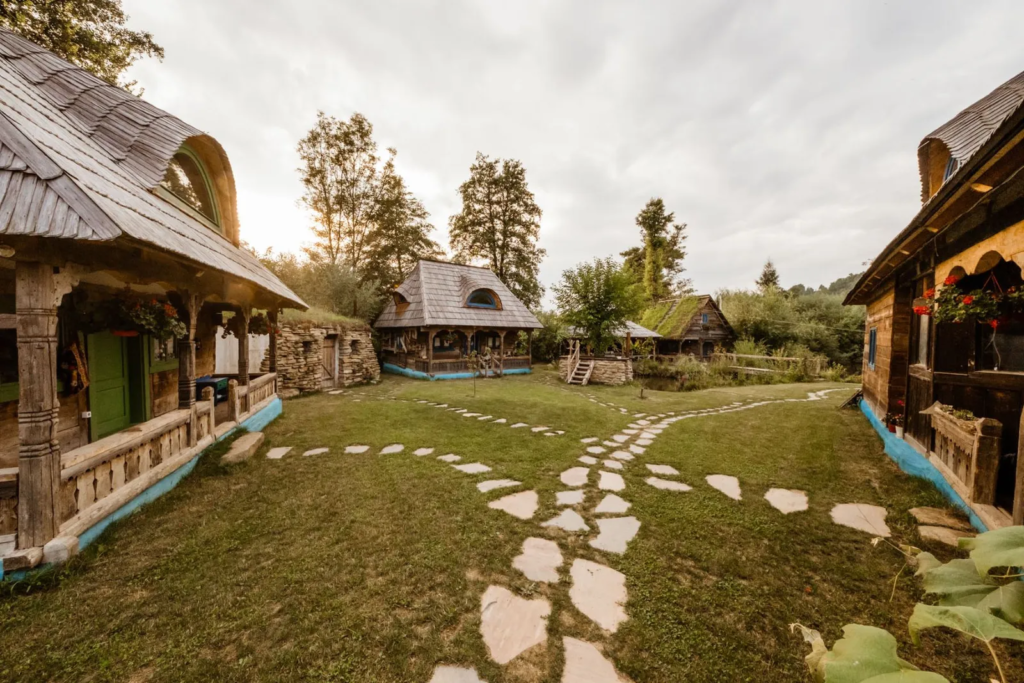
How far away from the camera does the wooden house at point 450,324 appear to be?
51.5 feet

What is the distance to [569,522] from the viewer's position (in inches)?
140

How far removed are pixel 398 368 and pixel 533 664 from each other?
16.1 meters

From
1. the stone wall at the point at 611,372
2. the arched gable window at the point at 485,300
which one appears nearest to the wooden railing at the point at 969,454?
the stone wall at the point at 611,372

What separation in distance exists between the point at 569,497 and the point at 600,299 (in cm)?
1281

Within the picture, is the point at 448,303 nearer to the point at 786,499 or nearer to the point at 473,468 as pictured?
the point at 473,468

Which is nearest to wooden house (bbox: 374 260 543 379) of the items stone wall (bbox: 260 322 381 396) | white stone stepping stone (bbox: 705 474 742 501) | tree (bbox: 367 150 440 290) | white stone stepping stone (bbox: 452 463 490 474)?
stone wall (bbox: 260 322 381 396)

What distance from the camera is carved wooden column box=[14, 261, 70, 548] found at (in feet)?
9.23

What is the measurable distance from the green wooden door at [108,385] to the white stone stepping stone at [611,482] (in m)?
6.85

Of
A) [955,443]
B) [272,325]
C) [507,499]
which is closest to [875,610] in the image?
[955,443]

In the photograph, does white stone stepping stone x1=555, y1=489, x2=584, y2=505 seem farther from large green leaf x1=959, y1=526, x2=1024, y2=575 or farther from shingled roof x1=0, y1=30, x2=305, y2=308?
shingled roof x1=0, y1=30, x2=305, y2=308

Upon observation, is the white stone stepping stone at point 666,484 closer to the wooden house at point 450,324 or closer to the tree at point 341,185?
the wooden house at point 450,324

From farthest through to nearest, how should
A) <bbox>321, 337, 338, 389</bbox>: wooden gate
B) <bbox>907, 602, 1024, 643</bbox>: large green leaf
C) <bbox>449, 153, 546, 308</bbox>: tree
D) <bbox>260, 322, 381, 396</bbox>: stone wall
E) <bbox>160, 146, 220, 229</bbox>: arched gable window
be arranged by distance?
<bbox>449, 153, 546, 308</bbox>: tree, <bbox>321, 337, 338, 389</bbox>: wooden gate, <bbox>260, 322, 381, 396</bbox>: stone wall, <bbox>160, 146, 220, 229</bbox>: arched gable window, <bbox>907, 602, 1024, 643</bbox>: large green leaf

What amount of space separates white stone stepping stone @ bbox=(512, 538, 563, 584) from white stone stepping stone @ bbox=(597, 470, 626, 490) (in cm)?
137

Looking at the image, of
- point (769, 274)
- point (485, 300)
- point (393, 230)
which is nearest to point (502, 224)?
point (393, 230)
